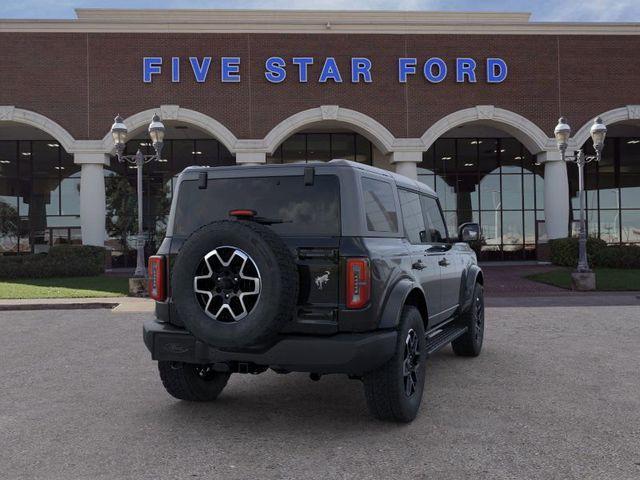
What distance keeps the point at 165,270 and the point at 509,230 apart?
1104 inches

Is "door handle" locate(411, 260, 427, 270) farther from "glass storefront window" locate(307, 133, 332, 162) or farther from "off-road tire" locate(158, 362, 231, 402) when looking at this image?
"glass storefront window" locate(307, 133, 332, 162)

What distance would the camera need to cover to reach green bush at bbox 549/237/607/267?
22.4 meters

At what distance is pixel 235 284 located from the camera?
4.30 meters

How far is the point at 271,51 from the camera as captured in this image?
24.4m

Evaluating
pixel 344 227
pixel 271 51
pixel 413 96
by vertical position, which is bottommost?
pixel 344 227

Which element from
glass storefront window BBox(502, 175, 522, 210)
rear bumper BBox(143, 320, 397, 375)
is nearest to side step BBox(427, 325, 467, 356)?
rear bumper BBox(143, 320, 397, 375)

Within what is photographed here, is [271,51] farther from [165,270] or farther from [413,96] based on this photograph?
[165,270]

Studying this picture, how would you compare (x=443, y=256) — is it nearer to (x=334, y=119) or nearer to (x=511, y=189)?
(x=334, y=119)

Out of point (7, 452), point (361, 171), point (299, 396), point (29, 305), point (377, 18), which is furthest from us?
point (377, 18)

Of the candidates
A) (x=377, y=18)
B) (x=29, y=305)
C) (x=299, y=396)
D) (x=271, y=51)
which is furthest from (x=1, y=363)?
(x=377, y=18)

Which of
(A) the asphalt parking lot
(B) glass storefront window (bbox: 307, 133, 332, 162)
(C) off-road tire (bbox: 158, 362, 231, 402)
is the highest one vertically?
(B) glass storefront window (bbox: 307, 133, 332, 162)

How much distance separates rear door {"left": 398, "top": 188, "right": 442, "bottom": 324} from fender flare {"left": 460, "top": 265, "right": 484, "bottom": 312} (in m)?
1.05

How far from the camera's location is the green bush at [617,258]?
72.1ft

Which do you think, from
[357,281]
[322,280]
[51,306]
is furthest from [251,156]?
[357,281]
